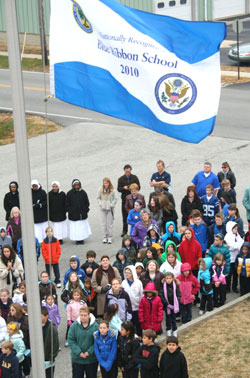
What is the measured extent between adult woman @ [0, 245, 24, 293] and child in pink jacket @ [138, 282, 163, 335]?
2.96 m

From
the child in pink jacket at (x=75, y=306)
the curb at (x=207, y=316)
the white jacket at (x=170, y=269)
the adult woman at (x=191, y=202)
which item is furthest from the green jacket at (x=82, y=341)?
the adult woman at (x=191, y=202)

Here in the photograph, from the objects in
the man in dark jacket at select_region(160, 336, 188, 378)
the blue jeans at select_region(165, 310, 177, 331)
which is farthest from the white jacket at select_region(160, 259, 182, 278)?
the man in dark jacket at select_region(160, 336, 188, 378)

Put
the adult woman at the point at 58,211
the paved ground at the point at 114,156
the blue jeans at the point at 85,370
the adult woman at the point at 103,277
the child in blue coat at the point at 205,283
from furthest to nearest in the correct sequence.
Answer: the paved ground at the point at 114,156
the adult woman at the point at 58,211
the child in blue coat at the point at 205,283
the adult woman at the point at 103,277
the blue jeans at the point at 85,370

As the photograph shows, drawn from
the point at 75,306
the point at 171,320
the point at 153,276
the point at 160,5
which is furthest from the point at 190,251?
the point at 160,5

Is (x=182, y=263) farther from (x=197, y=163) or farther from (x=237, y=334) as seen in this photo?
(x=197, y=163)

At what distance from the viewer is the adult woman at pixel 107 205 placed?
17523 mm

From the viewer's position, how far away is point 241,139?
84.9 feet

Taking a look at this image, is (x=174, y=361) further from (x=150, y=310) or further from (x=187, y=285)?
(x=187, y=285)

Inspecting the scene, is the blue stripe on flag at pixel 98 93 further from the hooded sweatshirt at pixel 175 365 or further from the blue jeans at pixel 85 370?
the blue jeans at pixel 85 370

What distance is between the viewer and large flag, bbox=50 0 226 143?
32.0 feet

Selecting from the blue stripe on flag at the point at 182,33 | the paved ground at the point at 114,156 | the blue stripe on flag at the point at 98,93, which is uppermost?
the blue stripe on flag at the point at 182,33

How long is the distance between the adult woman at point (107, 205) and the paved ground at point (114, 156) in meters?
1.38

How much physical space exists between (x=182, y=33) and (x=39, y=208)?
329 inches

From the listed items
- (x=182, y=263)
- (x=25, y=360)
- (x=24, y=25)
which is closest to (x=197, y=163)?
(x=182, y=263)
